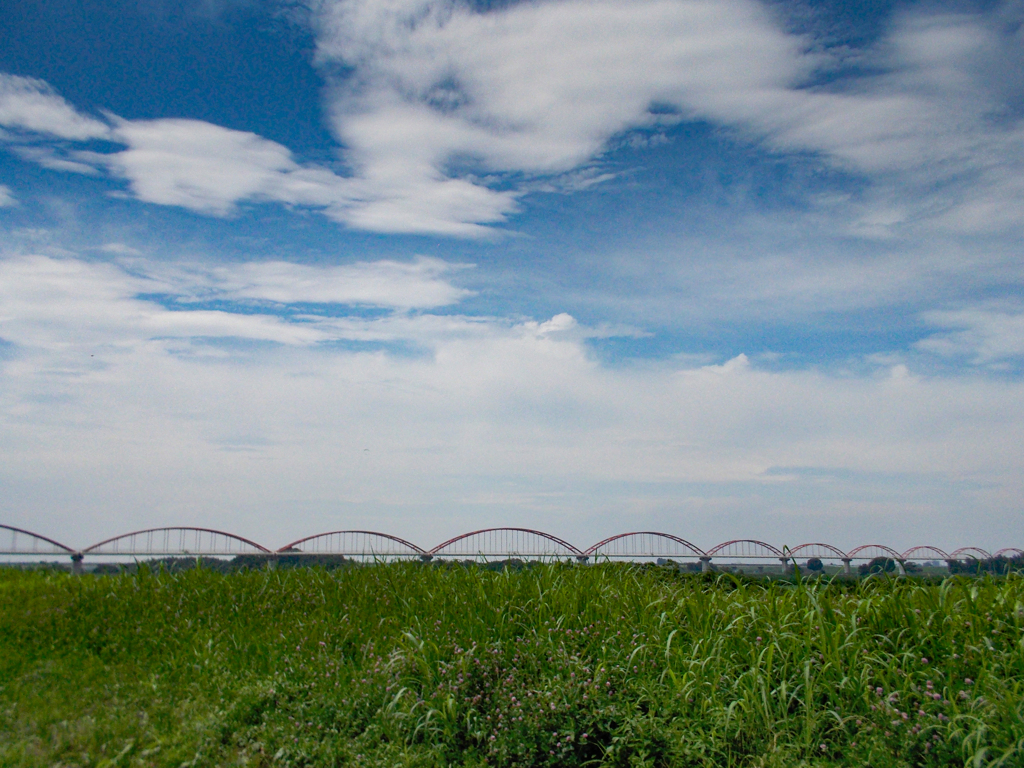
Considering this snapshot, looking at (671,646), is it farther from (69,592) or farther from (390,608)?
(69,592)

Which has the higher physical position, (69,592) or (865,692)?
(69,592)

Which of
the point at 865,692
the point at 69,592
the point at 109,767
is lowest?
the point at 109,767

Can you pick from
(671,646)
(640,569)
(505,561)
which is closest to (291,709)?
(671,646)

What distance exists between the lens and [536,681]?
5.31 metres

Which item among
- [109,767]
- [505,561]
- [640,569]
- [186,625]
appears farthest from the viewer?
[640,569]

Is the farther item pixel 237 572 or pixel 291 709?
pixel 237 572

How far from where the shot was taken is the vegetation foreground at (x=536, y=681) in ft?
14.9

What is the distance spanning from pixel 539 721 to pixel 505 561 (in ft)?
13.4

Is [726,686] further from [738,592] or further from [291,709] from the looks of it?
[291,709]

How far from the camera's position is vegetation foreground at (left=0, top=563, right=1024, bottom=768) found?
4547 mm

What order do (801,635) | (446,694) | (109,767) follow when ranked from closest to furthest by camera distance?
(109,767) < (446,694) < (801,635)

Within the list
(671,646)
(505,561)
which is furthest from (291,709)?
(505,561)

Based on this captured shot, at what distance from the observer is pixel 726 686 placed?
510 cm

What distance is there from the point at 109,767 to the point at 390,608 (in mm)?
2824
